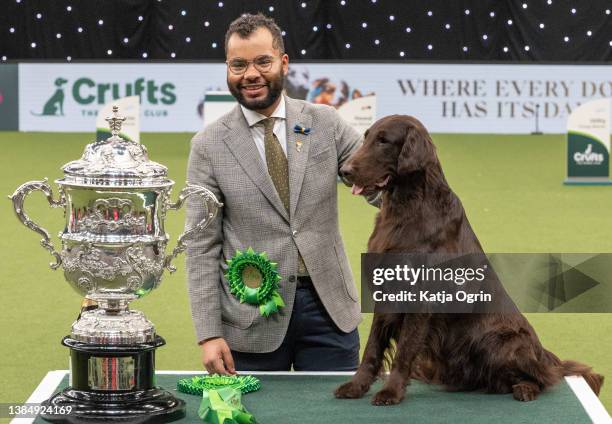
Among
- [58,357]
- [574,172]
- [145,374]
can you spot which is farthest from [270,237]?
[574,172]

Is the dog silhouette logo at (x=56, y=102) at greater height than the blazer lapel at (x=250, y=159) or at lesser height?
greater

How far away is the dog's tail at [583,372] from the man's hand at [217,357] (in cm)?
94

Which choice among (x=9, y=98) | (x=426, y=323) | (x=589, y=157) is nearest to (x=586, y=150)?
(x=589, y=157)

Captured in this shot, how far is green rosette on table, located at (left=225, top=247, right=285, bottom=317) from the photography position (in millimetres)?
3334

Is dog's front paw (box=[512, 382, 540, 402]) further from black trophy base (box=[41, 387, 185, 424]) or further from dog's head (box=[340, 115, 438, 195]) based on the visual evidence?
black trophy base (box=[41, 387, 185, 424])

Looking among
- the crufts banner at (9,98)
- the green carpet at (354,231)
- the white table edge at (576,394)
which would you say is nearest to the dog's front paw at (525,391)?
the white table edge at (576,394)

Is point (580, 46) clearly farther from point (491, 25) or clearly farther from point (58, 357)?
point (58, 357)

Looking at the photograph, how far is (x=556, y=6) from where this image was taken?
64.6 ft

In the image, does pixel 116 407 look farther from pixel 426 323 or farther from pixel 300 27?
pixel 300 27

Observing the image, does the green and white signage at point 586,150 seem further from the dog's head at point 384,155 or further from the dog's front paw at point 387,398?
the dog's front paw at point 387,398

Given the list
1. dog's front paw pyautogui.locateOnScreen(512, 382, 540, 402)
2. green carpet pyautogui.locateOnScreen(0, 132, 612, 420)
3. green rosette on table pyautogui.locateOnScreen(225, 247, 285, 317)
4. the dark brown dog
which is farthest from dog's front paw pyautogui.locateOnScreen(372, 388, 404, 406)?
green carpet pyautogui.locateOnScreen(0, 132, 612, 420)

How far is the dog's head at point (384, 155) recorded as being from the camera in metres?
3.19

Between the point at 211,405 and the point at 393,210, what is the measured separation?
732 millimetres

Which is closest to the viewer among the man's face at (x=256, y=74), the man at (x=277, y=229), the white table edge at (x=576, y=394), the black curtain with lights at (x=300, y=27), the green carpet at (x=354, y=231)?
the white table edge at (x=576, y=394)
